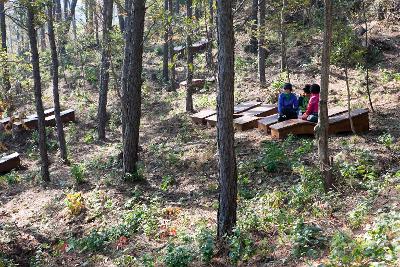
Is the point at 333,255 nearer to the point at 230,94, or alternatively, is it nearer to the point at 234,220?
the point at 234,220

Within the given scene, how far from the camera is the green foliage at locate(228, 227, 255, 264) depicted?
6.27 meters

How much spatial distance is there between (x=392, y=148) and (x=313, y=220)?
3.83 m

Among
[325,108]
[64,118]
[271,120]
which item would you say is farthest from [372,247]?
[64,118]

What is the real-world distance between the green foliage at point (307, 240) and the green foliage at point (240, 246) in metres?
0.71

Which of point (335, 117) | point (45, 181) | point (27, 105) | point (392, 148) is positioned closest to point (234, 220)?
point (392, 148)

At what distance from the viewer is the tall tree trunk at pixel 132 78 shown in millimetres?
10711

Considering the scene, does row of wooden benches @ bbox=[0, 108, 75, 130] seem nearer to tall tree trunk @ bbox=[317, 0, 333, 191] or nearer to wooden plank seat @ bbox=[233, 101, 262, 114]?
wooden plank seat @ bbox=[233, 101, 262, 114]

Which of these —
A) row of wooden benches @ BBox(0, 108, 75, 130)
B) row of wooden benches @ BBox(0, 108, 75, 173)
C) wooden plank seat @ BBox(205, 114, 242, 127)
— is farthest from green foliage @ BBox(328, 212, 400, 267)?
row of wooden benches @ BBox(0, 108, 75, 130)

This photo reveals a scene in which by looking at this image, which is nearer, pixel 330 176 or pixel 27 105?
pixel 330 176

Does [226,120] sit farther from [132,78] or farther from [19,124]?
[19,124]

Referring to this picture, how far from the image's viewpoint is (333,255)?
15.4 ft

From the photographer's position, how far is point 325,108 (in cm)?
743

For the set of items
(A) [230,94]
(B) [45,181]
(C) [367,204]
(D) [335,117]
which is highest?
(A) [230,94]

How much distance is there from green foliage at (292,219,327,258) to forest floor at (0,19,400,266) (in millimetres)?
15
